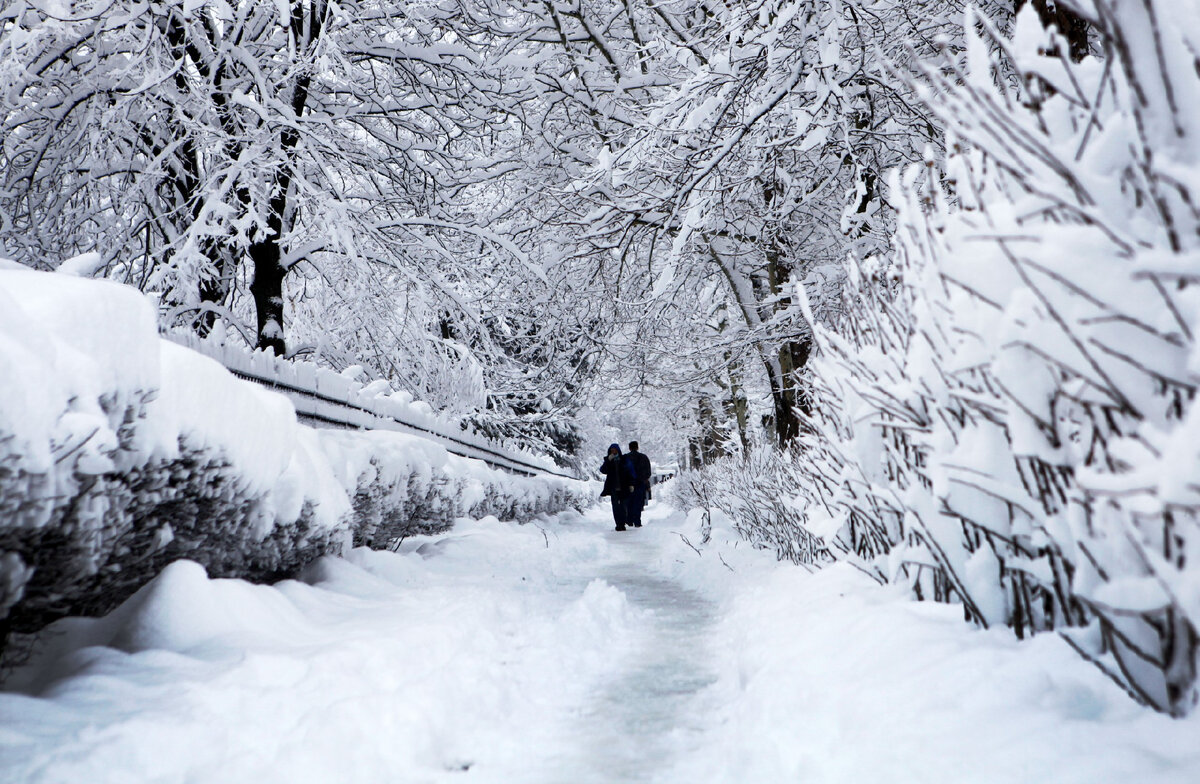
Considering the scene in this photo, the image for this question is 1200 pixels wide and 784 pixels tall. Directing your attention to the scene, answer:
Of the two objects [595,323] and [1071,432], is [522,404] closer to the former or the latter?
[595,323]

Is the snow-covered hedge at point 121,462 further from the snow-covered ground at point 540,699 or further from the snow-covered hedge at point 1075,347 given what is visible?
the snow-covered hedge at point 1075,347

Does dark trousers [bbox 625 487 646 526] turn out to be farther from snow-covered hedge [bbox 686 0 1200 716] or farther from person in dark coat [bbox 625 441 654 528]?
snow-covered hedge [bbox 686 0 1200 716]

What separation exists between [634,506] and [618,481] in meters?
0.82

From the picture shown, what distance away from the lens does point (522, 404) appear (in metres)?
20.8

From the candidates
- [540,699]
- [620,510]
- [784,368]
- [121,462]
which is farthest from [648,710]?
[620,510]

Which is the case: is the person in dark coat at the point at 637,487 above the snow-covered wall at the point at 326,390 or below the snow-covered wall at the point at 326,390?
below

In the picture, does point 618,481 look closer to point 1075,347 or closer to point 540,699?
point 540,699

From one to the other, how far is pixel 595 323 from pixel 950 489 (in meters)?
8.28

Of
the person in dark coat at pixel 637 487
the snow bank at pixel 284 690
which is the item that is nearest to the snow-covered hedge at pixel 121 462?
the snow bank at pixel 284 690

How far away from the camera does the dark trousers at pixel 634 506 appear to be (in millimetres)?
14144

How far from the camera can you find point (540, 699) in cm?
298

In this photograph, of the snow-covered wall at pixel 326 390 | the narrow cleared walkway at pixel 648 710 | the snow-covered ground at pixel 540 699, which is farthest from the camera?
the snow-covered wall at pixel 326 390

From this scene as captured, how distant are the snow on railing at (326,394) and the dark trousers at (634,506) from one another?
17.1 feet

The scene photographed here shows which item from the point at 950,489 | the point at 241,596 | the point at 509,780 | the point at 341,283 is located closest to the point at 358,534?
the point at 241,596
